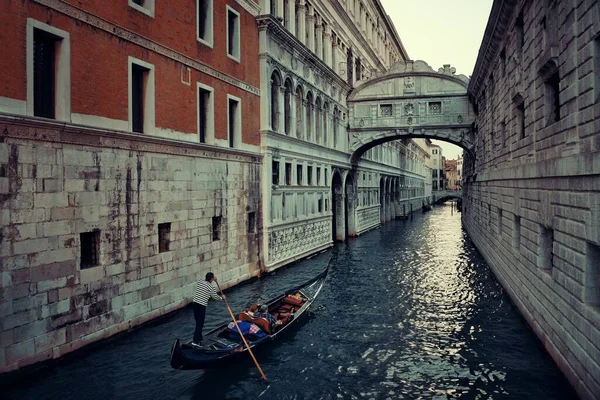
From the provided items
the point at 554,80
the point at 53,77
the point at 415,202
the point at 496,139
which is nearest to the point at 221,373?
the point at 53,77

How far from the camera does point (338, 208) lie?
29859 mm

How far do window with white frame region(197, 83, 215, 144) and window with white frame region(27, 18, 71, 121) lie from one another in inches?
214

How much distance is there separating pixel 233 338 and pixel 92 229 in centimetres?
390

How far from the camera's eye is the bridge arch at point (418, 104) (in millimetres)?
27031

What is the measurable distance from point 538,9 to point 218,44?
31.1 ft

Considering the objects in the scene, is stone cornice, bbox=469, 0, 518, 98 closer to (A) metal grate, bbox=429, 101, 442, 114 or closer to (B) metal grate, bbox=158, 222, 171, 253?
(A) metal grate, bbox=429, 101, 442, 114

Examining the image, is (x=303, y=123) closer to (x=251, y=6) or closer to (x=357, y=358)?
(x=251, y=6)

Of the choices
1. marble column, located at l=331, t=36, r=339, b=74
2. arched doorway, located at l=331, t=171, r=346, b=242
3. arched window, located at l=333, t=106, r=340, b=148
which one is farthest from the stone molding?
arched doorway, located at l=331, t=171, r=346, b=242

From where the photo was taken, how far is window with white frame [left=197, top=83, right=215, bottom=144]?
1485 centimetres

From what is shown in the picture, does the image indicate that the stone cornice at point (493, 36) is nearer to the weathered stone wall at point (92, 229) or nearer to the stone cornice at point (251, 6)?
the stone cornice at point (251, 6)

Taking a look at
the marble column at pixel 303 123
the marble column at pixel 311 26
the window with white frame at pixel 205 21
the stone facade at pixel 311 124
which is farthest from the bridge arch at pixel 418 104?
the window with white frame at pixel 205 21

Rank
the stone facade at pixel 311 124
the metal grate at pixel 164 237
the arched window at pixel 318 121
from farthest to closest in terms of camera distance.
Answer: the arched window at pixel 318 121 → the stone facade at pixel 311 124 → the metal grate at pixel 164 237

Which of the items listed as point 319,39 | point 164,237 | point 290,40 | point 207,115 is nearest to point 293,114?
point 290,40

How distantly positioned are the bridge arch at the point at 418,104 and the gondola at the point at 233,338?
55.3 ft
